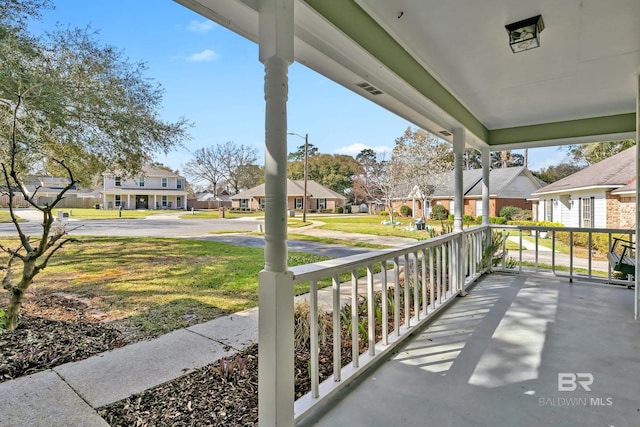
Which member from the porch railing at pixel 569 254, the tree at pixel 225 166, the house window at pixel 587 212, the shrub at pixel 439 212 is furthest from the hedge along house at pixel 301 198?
the house window at pixel 587 212

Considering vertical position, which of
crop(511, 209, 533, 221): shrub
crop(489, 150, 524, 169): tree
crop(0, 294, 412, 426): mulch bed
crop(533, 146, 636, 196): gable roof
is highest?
crop(489, 150, 524, 169): tree

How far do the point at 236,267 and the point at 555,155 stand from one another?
25.4 metres

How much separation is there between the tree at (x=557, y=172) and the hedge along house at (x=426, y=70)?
64.2 ft

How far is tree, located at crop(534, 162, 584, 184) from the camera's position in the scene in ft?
65.8

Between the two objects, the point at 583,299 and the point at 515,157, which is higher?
the point at 515,157

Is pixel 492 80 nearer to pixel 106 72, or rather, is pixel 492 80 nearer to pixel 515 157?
pixel 106 72

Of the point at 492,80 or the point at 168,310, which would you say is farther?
the point at 168,310

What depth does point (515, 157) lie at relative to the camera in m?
27.2

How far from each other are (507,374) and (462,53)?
2537mm

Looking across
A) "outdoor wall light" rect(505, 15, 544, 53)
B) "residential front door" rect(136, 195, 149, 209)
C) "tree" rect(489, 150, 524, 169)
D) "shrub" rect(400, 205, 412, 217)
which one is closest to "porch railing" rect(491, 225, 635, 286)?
"outdoor wall light" rect(505, 15, 544, 53)

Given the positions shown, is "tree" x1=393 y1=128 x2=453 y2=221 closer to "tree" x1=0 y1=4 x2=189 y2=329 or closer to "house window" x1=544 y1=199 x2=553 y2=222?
"house window" x1=544 y1=199 x2=553 y2=222

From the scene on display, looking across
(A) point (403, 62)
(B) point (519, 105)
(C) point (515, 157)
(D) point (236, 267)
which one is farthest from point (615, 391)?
(C) point (515, 157)

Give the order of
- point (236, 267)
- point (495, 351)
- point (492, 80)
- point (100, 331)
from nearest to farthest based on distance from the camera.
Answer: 1. point (495, 351)
2. point (100, 331)
3. point (492, 80)
4. point (236, 267)

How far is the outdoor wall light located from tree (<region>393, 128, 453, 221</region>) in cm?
1444
